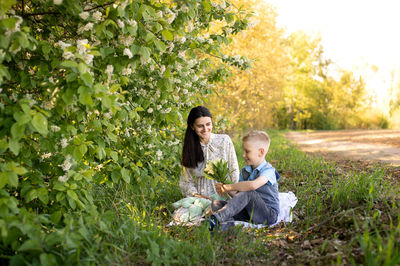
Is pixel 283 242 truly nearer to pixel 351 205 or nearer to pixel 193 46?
pixel 351 205

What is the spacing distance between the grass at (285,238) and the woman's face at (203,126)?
1067 millimetres

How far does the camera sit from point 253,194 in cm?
323

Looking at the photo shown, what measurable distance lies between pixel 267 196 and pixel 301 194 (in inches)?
41.8

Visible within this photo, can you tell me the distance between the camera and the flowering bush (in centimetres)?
204

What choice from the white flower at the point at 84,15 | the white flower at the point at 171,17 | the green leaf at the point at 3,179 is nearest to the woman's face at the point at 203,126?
the white flower at the point at 171,17

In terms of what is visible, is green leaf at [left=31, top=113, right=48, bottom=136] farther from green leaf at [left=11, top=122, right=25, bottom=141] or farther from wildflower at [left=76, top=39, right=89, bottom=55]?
wildflower at [left=76, top=39, right=89, bottom=55]

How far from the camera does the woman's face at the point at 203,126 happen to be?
3.86 m

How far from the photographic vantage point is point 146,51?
2.41 metres

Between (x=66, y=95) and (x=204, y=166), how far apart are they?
2.26 metres

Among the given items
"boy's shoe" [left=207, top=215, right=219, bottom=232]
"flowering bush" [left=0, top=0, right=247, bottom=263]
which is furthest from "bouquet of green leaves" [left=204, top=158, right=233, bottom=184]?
"flowering bush" [left=0, top=0, right=247, bottom=263]

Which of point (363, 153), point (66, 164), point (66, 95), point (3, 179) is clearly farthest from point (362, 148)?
point (3, 179)

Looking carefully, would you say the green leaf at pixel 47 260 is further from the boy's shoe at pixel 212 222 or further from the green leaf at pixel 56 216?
the boy's shoe at pixel 212 222

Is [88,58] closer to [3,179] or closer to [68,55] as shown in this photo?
[68,55]

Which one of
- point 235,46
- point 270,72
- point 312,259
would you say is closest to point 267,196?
point 312,259
